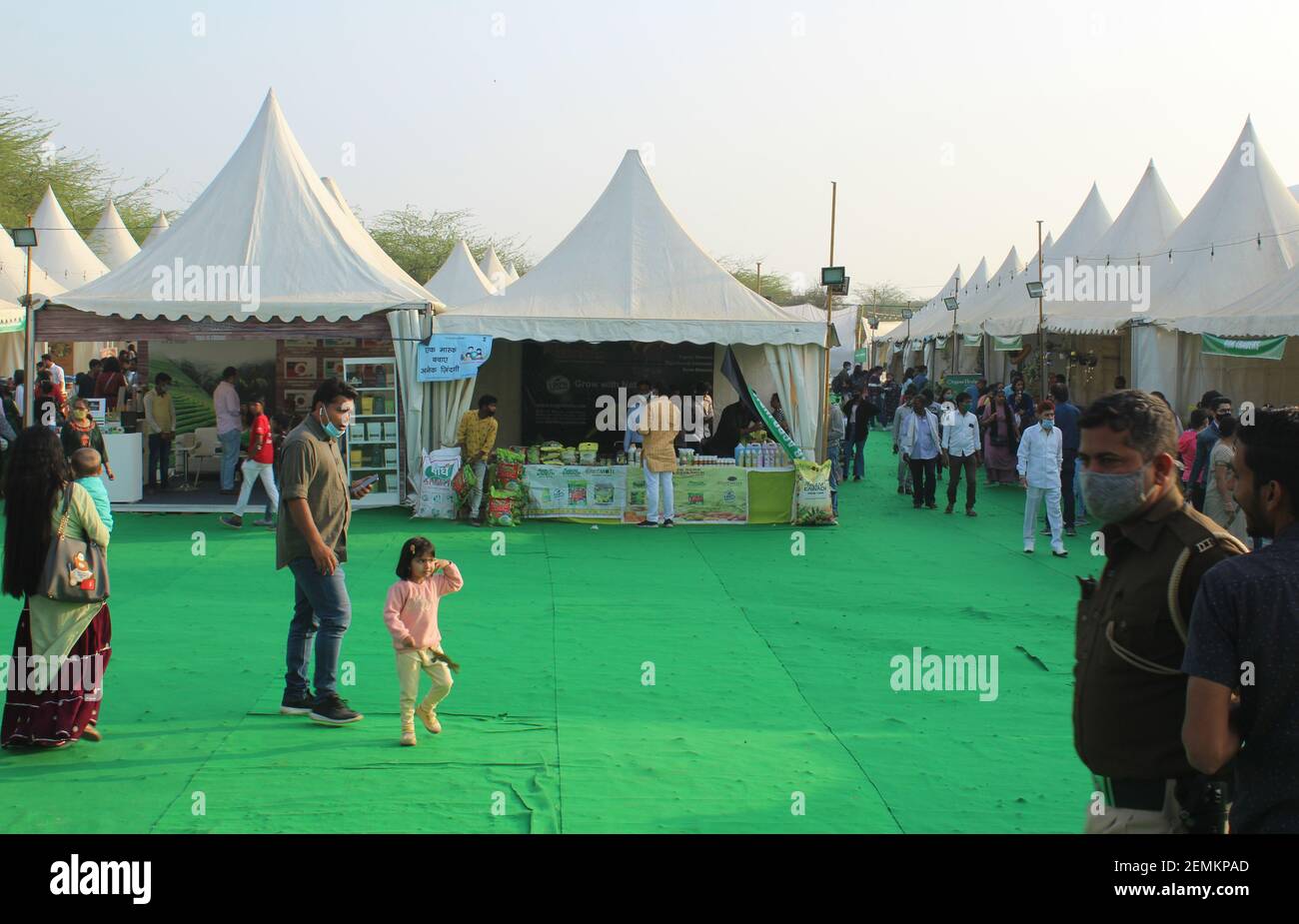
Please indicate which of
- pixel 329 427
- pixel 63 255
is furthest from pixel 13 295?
pixel 329 427

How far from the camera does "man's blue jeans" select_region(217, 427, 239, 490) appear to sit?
15867 mm

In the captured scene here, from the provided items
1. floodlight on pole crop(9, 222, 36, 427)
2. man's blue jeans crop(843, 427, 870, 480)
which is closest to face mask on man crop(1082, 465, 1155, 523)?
floodlight on pole crop(9, 222, 36, 427)

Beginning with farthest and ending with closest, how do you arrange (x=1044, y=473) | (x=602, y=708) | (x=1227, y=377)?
(x=1227, y=377), (x=1044, y=473), (x=602, y=708)

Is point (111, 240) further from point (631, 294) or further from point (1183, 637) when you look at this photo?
point (1183, 637)

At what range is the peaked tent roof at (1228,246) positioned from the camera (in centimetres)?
2120

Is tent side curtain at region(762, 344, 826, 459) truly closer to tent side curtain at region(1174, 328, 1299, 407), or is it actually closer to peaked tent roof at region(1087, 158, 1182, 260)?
tent side curtain at region(1174, 328, 1299, 407)

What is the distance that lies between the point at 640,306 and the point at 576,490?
106 inches

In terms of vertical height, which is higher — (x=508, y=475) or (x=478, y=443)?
(x=478, y=443)

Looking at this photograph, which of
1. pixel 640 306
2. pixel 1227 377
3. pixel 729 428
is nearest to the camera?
pixel 640 306

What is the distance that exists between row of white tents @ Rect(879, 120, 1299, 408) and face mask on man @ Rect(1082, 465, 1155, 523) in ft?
51.8

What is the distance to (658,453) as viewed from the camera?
14289 mm

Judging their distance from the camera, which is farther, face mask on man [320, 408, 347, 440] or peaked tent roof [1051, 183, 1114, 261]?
peaked tent roof [1051, 183, 1114, 261]

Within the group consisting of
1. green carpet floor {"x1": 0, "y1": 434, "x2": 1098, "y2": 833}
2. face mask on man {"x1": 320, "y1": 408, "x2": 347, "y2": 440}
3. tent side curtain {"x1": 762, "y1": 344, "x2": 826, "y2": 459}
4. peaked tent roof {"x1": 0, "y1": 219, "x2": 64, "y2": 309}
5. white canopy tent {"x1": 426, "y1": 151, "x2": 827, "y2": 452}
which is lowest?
green carpet floor {"x1": 0, "y1": 434, "x2": 1098, "y2": 833}

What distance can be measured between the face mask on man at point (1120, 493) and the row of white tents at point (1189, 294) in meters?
15.8
